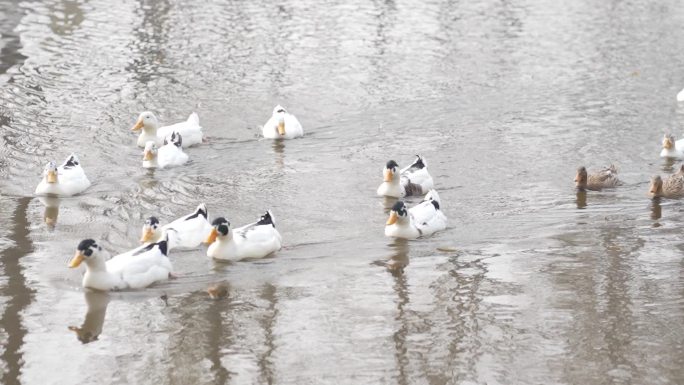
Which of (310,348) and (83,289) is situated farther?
(83,289)

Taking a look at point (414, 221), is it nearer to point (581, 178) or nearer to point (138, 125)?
point (581, 178)

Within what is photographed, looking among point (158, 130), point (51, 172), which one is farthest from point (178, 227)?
point (158, 130)

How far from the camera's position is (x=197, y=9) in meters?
29.4

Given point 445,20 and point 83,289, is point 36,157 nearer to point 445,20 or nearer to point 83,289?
point 83,289

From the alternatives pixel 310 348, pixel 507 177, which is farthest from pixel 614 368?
pixel 507 177

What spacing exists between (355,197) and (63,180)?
398 centimetres

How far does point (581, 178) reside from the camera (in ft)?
49.2

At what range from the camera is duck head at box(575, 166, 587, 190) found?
588 inches

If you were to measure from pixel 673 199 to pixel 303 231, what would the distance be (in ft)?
16.9

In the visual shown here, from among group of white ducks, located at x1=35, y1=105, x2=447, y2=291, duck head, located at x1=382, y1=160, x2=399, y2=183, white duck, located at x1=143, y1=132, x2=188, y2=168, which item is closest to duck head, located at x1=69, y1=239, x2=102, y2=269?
group of white ducks, located at x1=35, y1=105, x2=447, y2=291

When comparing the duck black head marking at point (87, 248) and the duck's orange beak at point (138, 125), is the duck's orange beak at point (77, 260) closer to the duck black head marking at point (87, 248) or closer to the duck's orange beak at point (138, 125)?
the duck black head marking at point (87, 248)

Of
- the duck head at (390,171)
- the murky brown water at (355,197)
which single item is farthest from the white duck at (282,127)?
the duck head at (390,171)

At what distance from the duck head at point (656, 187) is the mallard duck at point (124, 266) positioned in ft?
22.2

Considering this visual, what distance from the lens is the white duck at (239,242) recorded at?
483 inches
